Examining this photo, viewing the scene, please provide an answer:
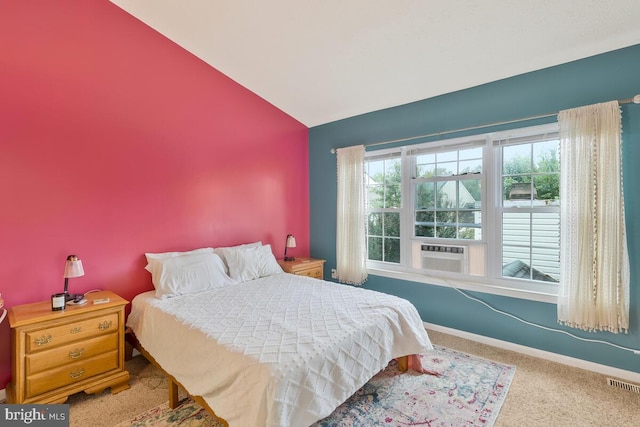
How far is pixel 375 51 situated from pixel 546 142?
1717mm

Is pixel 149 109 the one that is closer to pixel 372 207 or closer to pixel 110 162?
pixel 110 162

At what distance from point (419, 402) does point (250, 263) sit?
1929 mm


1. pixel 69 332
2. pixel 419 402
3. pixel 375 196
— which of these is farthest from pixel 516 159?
pixel 69 332

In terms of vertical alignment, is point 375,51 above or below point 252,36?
below

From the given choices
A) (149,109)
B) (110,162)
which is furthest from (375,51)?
(110,162)

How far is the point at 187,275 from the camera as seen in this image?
2.54m

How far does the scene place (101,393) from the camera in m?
2.07

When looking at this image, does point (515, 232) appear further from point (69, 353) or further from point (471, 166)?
point (69, 353)

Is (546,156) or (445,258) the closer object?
(546,156)

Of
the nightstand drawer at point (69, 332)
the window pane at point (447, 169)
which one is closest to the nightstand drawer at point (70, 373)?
the nightstand drawer at point (69, 332)

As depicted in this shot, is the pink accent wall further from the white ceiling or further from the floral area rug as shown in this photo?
the floral area rug

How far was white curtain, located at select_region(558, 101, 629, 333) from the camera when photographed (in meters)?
2.14

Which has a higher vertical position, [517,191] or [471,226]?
[517,191]

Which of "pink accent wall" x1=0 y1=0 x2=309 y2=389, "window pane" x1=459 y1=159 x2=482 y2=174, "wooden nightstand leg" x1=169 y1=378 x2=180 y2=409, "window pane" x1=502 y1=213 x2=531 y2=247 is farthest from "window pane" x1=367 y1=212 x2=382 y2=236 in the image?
"wooden nightstand leg" x1=169 y1=378 x2=180 y2=409
